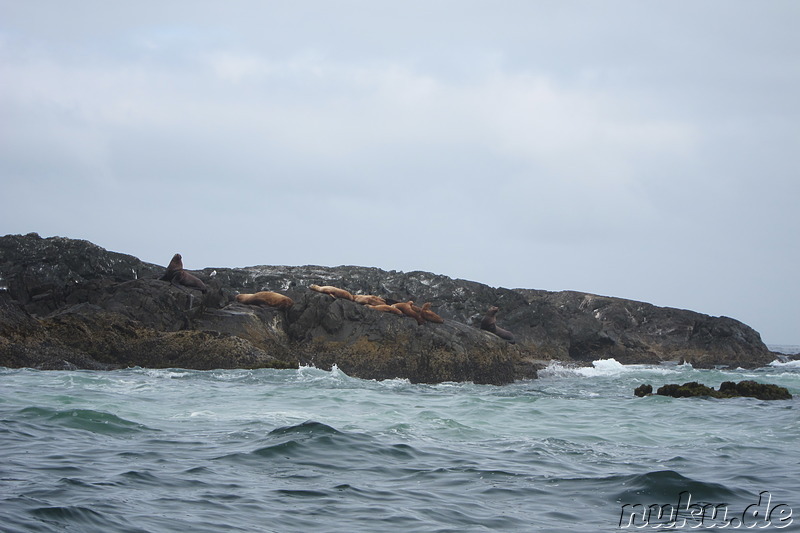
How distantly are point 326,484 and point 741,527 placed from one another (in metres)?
3.57

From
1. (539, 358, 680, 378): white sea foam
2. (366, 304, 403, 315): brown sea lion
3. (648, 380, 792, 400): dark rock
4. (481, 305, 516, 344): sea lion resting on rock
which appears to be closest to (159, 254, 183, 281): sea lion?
(366, 304, 403, 315): brown sea lion

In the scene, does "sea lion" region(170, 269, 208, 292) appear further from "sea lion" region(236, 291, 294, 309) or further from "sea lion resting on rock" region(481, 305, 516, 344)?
"sea lion resting on rock" region(481, 305, 516, 344)

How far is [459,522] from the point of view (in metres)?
6.22

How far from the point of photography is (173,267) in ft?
75.0

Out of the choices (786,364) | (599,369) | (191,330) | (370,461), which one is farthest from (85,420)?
(786,364)

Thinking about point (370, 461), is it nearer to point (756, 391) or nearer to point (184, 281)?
point (756, 391)

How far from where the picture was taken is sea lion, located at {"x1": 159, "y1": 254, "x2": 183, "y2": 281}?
2245cm

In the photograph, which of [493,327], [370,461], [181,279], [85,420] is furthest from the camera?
[493,327]

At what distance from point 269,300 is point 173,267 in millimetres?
3463

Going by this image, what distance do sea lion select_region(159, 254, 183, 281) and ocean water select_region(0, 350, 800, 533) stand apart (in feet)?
24.9

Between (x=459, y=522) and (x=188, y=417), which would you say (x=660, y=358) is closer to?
(x=188, y=417)

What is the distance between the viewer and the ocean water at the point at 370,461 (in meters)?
6.25

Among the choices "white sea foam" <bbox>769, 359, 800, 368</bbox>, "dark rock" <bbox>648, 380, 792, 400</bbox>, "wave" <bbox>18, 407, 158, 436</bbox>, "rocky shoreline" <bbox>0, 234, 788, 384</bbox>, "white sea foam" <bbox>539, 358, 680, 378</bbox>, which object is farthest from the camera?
"white sea foam" <bbox>769, 359, 800, 368</bbox>

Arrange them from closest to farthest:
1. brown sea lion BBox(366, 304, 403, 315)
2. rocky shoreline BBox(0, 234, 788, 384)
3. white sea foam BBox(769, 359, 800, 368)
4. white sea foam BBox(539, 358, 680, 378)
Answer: rocky shoreline BBox(0, 234, 788, 384)
brown sea lion BBox(366, 304, 403, 315)
white sea foam BBox(539, 358, 680, 378)
white sea foam BBox(769, 359, 800, 368)
